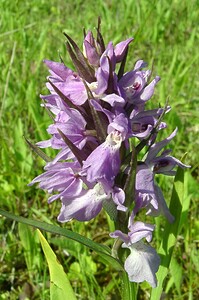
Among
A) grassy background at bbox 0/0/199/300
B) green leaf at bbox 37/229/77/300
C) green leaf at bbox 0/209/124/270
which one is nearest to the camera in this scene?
green leaf at bbox 0/209/124/270

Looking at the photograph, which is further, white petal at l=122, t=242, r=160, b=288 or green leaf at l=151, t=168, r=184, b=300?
green leaf at l=151, t=168, r=184, b=300

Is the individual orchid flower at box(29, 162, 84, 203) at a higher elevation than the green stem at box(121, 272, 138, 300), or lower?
higher

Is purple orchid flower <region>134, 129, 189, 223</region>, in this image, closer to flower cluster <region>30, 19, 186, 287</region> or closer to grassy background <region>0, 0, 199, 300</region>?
flower cluster <region>30, 19, 186, 287</region>

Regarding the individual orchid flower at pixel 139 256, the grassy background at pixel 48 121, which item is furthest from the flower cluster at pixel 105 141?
the grassy background at pixel 48 121

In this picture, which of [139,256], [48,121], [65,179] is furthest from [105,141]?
[48,121]

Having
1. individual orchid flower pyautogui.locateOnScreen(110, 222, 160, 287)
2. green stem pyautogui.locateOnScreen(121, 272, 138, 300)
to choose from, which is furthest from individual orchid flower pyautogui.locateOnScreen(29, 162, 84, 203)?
green stem pyautogui.locateOnScreen(121, 272, 138, 300)

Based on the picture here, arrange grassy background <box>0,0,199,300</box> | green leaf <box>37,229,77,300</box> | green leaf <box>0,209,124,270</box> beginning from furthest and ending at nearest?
grassy background <box>0,0,199,300</box>
green leaf <box>37,229,77,300</box>
green leaf <box>0,209,124,270</box>

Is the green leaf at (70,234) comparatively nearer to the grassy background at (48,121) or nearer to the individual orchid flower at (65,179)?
the individual orchid flower at (65,179)

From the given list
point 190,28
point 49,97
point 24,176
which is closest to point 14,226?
point 24,176
